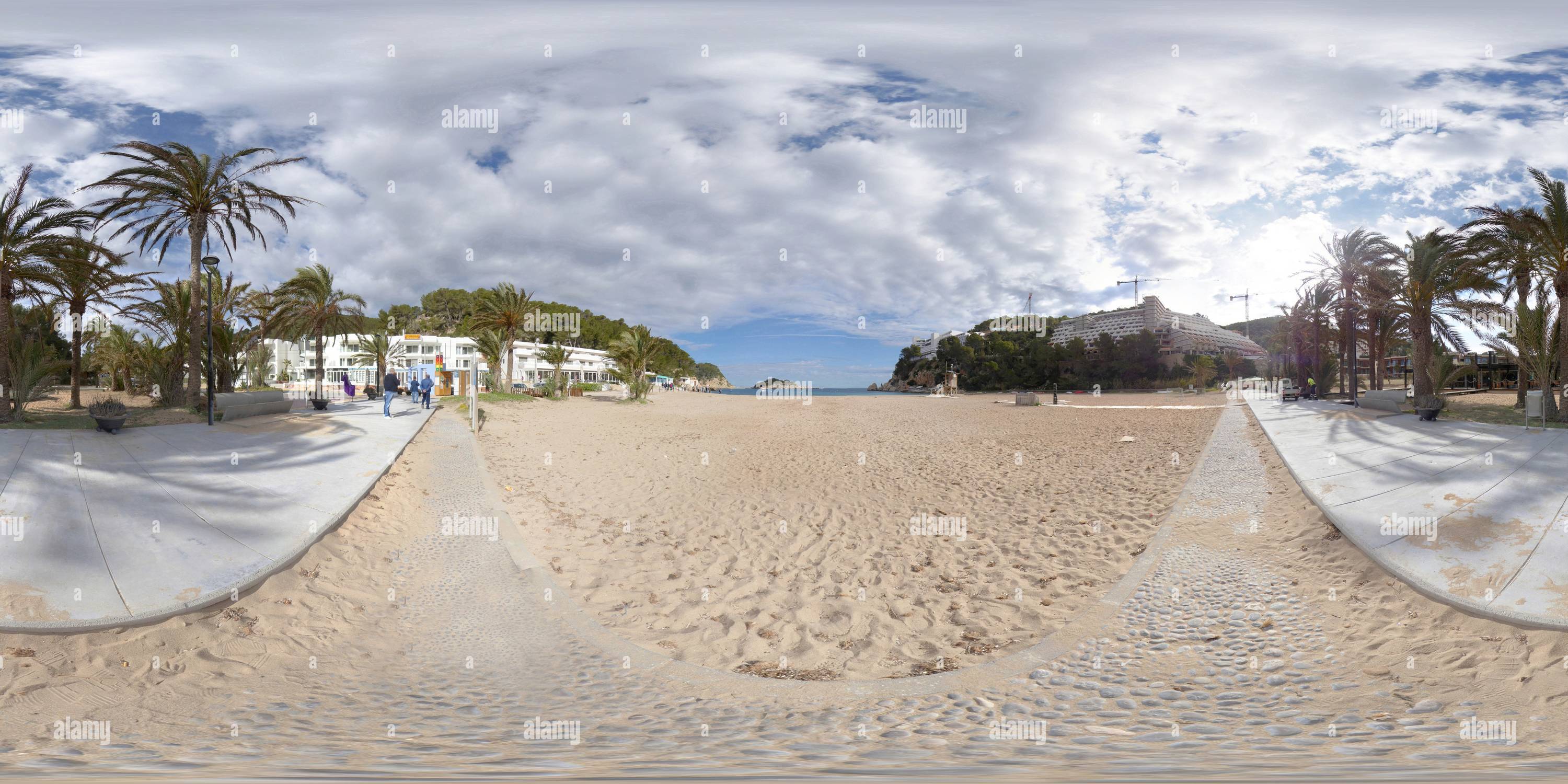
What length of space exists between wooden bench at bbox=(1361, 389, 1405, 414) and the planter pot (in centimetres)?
3043

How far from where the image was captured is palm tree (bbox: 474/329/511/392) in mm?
41125

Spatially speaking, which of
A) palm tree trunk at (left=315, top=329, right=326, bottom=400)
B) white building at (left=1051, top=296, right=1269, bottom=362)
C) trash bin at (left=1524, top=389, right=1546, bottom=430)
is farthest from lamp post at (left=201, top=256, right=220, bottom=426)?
white building at (left=1051, top=296, right=1269, bottom=362)

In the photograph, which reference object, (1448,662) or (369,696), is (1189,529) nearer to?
(1448,662)

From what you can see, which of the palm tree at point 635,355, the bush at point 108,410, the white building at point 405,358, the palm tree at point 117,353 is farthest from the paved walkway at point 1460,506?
the white building at point 405,358

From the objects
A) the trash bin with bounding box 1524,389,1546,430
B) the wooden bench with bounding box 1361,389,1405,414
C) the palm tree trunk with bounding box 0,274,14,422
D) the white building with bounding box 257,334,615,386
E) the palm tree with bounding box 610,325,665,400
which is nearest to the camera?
the trash bin with bounding box 1524,389,1546,430

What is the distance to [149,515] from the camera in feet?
24.2

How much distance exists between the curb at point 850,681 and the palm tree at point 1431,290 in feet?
63.8

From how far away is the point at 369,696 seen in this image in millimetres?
5027

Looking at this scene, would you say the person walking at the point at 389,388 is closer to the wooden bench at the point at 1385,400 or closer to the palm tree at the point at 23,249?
the palm tree at the point at 23,249

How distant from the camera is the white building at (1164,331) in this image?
102938mm

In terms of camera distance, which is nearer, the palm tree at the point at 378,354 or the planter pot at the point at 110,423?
the planter pot at the point at 110,423

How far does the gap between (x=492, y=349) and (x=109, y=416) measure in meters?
30.4

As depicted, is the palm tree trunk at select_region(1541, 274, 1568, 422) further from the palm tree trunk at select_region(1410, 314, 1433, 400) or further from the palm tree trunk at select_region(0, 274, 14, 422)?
the palm tree trunk at select_region(0, 274, 14, 422)

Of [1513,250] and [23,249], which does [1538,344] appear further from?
[23,249]
